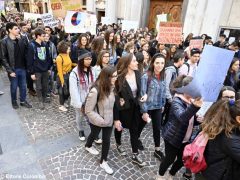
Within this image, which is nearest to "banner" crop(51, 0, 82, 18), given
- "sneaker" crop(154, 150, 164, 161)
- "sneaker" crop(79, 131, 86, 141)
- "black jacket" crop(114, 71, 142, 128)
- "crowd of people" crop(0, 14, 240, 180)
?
"crowd of people" crop(0, 14, 240, 180)

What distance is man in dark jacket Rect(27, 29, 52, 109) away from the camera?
4793mm

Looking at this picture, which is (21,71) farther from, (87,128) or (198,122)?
(198,122)

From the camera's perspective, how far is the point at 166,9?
12.7 meters

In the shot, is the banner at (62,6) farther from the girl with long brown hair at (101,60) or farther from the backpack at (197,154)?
the backpack at (197,154)

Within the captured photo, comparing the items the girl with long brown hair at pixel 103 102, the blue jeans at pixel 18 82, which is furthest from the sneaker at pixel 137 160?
the blue jeans at pixel 18 82

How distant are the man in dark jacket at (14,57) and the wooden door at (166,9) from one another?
9231 millimetres

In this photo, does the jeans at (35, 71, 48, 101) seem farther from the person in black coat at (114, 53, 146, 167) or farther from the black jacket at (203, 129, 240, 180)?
the black jacket at (203, 129, 240, 180)

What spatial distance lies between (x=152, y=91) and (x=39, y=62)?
2.91m

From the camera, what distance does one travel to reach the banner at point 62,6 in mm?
7039

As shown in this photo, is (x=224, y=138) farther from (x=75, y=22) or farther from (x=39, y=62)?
(x=75, y=22)

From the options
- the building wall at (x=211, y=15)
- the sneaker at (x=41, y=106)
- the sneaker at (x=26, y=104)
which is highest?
the building wall at (x=211, y=15)

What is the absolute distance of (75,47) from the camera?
514cm

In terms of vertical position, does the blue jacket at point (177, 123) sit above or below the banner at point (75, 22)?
below

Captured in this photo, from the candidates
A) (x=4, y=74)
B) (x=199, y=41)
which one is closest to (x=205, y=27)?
(x=199, y=41)
